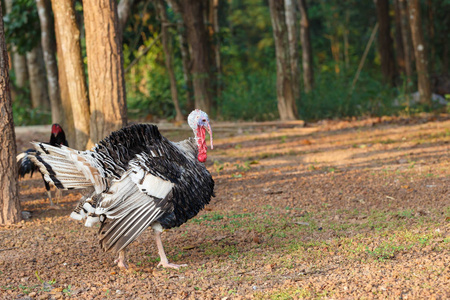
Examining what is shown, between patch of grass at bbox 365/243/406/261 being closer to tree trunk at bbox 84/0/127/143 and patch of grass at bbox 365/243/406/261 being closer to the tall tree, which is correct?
tree trunk at bbox 84/0/127/143

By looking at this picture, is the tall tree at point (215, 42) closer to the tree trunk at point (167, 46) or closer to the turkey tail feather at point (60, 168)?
the tree trunk at point (167, 46)

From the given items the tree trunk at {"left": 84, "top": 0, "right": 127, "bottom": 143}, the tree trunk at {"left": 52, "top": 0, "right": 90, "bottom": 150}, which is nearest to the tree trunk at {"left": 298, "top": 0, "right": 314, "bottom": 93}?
the tree trunk at {"left": 52, "top": 0, "right": 90, "bottom": 150}

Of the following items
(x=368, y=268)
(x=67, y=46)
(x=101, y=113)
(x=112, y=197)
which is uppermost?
(x=67, y=46)

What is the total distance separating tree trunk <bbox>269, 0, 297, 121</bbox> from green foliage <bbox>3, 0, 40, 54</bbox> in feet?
20.8

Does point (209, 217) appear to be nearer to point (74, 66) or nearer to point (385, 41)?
point (74, 66)

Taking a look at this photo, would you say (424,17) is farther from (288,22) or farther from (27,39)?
(27,39)

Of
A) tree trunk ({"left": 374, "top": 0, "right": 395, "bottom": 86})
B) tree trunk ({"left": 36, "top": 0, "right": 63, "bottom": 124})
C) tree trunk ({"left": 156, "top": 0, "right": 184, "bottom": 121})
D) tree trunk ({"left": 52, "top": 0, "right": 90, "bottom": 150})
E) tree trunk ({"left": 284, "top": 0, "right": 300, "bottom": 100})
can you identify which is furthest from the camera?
tree trunk ({"left": 374, "top": 0, "right": 395, "bottom": 86})

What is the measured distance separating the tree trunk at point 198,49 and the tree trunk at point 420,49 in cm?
601

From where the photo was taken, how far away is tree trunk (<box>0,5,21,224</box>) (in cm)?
633

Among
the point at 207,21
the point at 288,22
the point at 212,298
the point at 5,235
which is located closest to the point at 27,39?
the point at 207,21

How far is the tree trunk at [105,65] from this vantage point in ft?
25.1

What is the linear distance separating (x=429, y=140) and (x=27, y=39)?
10670 millimetres

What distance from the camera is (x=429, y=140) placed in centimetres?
1112

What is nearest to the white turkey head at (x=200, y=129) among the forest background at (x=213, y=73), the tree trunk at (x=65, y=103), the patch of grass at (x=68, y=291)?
the patch of grass at (x=68, y=291)
